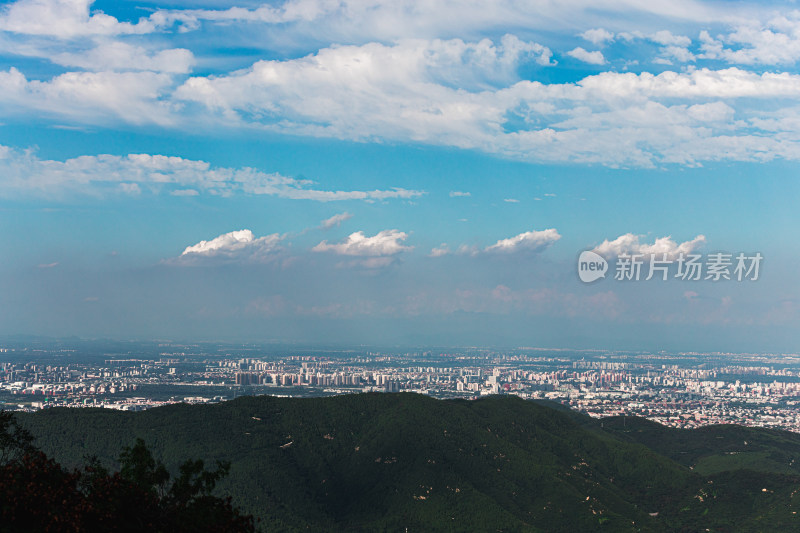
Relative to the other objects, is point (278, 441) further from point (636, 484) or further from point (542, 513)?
point (636, 484)

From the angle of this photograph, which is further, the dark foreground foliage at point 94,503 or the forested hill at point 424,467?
the forested hill at point 424,467

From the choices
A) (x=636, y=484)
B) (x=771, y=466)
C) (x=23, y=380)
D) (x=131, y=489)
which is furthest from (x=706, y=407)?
(x=131, y=489)

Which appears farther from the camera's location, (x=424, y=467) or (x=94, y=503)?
(x=424, y=467)

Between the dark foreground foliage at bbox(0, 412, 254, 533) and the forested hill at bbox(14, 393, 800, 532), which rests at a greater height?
the dark foreground foliage at bbox(0, 412, 254, 533)

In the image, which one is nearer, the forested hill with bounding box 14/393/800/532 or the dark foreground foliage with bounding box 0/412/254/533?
the dark foreground foliage with bounding box 0/412/254/533

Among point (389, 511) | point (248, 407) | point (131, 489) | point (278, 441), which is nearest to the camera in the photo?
point (131, 489)
